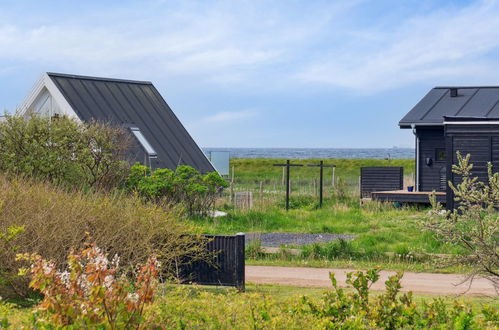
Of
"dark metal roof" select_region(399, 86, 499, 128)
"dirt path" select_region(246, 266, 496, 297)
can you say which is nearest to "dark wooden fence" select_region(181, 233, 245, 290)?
"dirt path" select_region(246, 266, 496, 297)

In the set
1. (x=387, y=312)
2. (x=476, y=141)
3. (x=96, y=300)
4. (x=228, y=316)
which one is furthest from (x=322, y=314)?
(x=476, y=141)

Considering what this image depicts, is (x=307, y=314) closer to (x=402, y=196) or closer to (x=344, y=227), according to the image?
(x=344, y=227)

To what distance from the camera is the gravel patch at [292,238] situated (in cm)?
1825

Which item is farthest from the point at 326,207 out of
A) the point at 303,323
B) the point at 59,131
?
the point at 303,323

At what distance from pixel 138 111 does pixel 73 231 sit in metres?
18.3

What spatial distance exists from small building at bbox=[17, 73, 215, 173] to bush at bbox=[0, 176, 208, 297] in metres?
13.3

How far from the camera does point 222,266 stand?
39.3 ft

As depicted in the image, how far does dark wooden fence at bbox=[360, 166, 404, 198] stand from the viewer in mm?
31312

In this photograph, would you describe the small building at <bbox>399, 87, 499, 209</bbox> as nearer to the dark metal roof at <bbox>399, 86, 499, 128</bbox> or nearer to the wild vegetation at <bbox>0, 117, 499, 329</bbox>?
the dark metal roof at <bbox>399, 86, 499, 128</bbox>

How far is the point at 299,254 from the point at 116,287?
1047 cm

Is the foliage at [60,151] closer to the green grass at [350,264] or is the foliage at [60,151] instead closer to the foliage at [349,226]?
the foliage at [349,226]

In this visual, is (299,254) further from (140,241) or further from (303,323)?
(303,323)

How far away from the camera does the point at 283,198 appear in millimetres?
27719

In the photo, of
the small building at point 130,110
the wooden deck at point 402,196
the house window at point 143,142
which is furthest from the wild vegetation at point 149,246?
the small building at point 130,110
